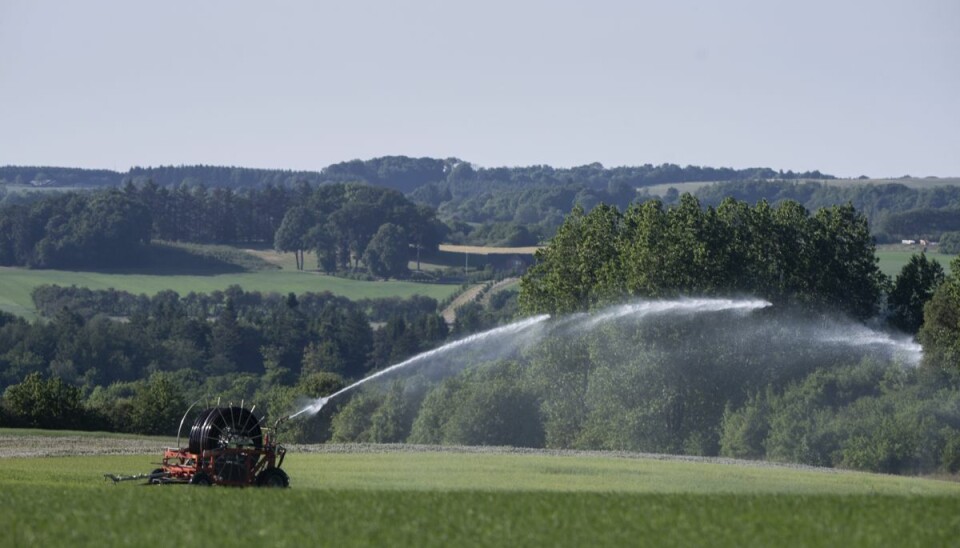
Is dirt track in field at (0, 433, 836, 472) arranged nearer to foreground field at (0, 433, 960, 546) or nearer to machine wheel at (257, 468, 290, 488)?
foreground field at (0, 433, 960, 546)

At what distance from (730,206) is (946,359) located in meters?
20.1

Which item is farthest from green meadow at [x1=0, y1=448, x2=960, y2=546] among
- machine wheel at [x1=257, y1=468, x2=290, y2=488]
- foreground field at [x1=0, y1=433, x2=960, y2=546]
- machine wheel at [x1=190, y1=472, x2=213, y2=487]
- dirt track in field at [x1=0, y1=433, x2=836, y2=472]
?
dirt track in field at [x1=0, y1=433, x2=836, y2=472]

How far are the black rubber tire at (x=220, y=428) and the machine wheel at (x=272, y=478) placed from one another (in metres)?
1.00

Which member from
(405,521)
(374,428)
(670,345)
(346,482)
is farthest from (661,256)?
(405,521)

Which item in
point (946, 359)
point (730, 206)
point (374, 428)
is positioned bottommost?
point (374, 428)

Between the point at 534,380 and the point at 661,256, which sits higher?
the point at 661,256

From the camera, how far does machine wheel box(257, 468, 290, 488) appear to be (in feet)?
143

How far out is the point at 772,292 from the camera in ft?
308

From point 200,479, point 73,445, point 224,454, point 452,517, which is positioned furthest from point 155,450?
point 452,517

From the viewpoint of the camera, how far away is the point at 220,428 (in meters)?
42.9

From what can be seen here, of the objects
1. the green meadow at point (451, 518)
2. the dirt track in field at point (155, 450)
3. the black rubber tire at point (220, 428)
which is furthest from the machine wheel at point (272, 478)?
the dirt track in field at point (155, 450)

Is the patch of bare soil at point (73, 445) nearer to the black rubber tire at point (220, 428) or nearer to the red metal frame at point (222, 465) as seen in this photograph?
the red metal frame at point (222, 465)

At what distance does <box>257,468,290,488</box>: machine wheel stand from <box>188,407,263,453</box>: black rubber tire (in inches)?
39.4

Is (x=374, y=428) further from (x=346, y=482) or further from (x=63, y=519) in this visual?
(x=63, y=519)
